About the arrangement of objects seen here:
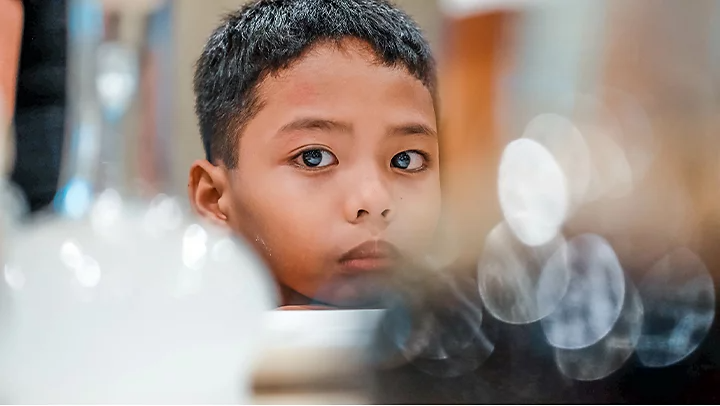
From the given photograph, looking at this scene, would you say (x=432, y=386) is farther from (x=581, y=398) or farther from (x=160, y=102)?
(x=160, y=102)

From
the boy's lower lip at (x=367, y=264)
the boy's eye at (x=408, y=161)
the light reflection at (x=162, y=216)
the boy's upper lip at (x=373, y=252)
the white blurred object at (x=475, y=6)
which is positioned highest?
the white blurred object at (x=475, y=6)

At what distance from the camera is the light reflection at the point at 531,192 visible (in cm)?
42

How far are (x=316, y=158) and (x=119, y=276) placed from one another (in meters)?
0.15

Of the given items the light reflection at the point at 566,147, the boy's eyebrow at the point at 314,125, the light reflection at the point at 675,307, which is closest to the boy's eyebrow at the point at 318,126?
the boy's eyebrow at the point at 314,125

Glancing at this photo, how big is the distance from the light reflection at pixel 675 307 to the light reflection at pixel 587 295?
2 centimetres

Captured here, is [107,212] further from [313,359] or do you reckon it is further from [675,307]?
[675,307]

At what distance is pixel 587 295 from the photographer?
425 millimetres

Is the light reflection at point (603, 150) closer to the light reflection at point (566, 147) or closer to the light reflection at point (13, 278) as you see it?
the light reflection at point (566, 147)

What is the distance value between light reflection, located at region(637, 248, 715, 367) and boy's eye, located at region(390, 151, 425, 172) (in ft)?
Answer: 0.57

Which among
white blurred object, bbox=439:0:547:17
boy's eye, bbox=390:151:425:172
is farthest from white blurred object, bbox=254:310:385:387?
white blurred object, bbox=439:0:547:17

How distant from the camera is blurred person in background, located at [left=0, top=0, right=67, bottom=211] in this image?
40 centimetres

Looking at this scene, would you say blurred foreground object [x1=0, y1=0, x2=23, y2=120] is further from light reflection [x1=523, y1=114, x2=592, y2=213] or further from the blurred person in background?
light reflection [x1=523, y1=114, x2=592, y2=213]

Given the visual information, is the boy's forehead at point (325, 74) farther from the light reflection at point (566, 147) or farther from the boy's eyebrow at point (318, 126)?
the light reflection at point (566, 147)

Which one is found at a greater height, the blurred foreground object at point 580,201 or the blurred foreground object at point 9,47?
the blurred foreground object at point 9,47
